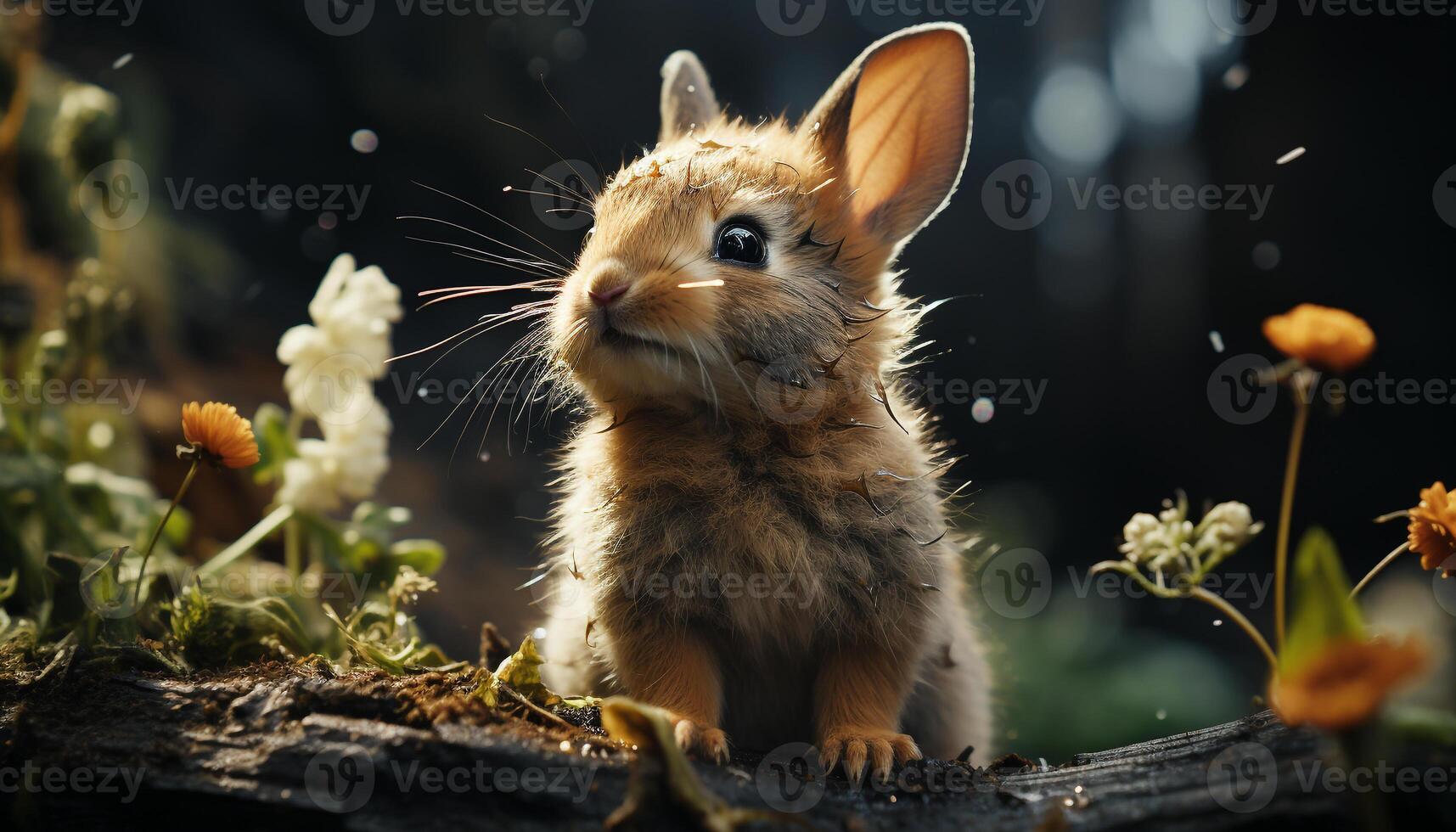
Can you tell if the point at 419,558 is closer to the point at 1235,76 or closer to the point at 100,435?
the point at 100,435

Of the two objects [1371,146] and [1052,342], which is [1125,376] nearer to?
[1052,342]

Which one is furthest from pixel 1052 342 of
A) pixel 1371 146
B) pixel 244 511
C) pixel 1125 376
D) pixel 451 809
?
pixel 451 809

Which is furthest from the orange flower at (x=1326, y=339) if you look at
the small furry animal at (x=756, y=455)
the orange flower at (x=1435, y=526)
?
the small furry animal at (x=756, y=455)

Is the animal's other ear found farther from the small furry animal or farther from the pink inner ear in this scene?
the pink inner ear

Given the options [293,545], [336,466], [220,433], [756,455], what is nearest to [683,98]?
[756,455]

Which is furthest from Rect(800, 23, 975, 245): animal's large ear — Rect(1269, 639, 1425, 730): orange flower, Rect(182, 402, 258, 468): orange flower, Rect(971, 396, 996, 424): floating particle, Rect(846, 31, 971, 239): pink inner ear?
Rect(1269, 639, 1425, 730): orange flower

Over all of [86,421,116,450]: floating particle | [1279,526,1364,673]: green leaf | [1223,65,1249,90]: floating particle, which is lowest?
[1279,526,1364,673]: green leaf
